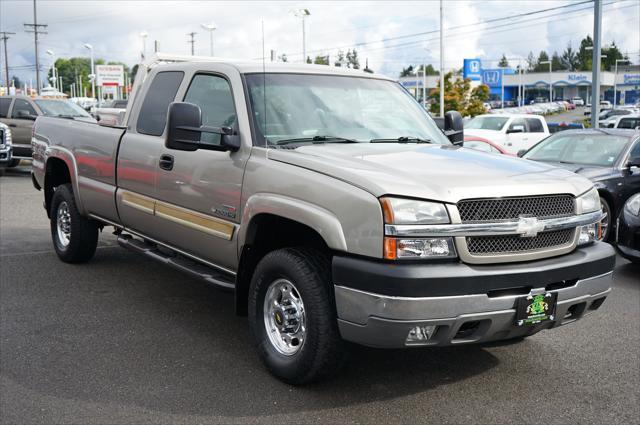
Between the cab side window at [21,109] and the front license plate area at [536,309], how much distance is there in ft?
57.7

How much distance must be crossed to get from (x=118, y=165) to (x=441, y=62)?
3613 cm

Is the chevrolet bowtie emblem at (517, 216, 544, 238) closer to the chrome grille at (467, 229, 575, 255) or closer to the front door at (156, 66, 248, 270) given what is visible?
the chrome grille at (467, 229, 575, 255)

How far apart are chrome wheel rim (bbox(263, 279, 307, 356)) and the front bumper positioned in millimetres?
453

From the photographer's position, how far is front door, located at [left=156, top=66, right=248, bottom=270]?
4.96 m

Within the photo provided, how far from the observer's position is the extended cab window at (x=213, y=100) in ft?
17.3

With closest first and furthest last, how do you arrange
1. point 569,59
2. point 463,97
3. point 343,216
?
point 343,216 < point 463,97 < point 569,59

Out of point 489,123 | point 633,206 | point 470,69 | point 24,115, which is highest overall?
point 470,69

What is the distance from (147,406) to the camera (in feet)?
13.8

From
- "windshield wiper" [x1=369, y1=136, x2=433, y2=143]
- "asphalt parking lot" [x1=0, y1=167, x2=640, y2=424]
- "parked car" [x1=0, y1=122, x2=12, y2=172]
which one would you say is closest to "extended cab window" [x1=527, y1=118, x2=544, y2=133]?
"parked car" [x1=0, y1=122, x2=12, y2=172]

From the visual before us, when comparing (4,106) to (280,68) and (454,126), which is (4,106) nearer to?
(280,68)

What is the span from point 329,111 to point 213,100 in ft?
3.00

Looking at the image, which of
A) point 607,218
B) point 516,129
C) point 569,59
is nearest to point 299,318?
point 607,218

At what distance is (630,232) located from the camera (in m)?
7.79

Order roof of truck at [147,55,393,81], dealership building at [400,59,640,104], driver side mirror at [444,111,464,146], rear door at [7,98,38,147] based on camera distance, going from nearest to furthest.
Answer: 1. roof of truck at [147,55,393,81]
2. driver side mirror at [444,111,464,146]
3. rear door at [7,98,38,147]
4. dealership building at [400,59,640,104]
